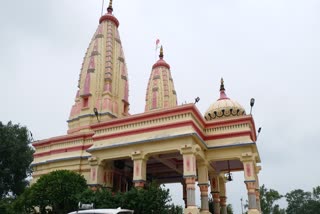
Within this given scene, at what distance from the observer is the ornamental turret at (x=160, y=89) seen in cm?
3105

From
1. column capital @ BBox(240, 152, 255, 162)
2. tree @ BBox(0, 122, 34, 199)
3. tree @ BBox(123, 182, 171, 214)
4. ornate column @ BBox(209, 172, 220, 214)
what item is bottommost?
tree @ BBox(123, 182, 171, 214)

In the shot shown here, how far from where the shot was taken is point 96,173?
19.0 meters

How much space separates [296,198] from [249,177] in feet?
167

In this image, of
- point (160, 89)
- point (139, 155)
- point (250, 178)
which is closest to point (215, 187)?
point (250, 178)

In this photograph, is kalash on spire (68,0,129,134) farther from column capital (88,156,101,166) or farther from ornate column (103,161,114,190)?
column capital (88,156,101,166)

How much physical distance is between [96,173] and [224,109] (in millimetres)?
9237

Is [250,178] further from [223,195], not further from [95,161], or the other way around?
[95,161]

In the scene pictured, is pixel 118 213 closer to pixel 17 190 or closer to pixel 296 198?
pixel 17 190

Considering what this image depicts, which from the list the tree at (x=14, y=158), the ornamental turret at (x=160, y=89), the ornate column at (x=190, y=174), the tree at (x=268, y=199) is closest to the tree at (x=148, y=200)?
the ornate column at (x=190, y=174)

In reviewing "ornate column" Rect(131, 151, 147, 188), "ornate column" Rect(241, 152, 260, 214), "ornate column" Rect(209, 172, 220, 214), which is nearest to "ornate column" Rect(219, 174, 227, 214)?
"ornate column" Rect(209, 172, 220, 214)

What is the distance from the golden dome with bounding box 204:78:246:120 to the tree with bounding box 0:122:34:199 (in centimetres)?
2206

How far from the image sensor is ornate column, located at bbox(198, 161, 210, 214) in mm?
18484

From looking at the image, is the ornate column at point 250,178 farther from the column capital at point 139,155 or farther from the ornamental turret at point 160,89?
the ornamental turret at point 160,89

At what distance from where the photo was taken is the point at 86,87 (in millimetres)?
26531
